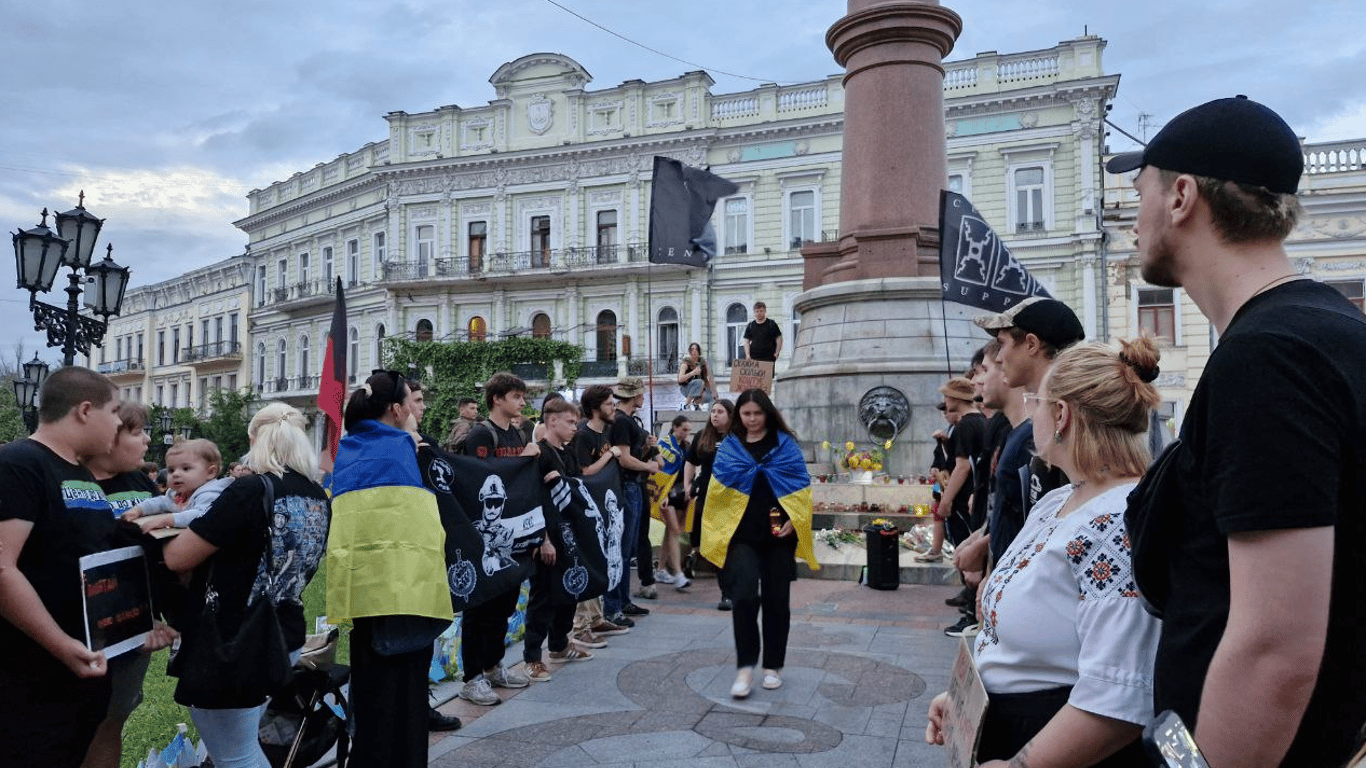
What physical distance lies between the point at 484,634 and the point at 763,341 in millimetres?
9283

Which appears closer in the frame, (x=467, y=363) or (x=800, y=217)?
(x=800, y=217)

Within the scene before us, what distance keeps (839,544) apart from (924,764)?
19.7 ft

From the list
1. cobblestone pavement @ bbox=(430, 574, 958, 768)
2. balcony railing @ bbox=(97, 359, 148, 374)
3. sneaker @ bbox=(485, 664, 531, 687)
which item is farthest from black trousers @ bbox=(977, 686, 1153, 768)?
balcony railing @ bbox=(97, 359, 148, 374)

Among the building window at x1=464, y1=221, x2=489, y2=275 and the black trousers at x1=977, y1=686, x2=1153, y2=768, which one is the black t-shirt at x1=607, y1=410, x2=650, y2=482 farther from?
the building window at x1=464, y1=221, x2=489, y2=275

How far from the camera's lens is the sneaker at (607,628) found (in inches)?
279

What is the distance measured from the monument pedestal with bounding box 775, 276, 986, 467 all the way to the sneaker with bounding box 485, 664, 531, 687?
26.1ft

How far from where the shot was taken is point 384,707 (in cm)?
378

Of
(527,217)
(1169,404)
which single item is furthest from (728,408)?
(527,217)

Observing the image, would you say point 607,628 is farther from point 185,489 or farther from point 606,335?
point 606,335

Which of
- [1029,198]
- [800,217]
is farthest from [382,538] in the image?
[800,217]

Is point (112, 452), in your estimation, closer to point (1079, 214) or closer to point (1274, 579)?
point (1274, 579)

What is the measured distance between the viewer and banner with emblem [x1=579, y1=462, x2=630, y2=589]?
21.2ft

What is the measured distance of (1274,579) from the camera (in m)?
1.25

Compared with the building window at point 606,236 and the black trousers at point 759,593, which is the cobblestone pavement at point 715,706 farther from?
the building window at point 606,236
